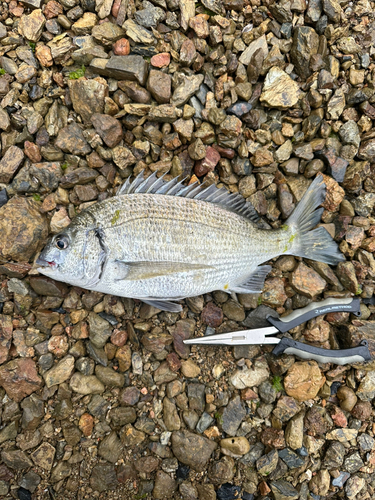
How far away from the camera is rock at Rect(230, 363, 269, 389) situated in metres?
3.13

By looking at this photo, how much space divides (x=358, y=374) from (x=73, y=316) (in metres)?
3.23

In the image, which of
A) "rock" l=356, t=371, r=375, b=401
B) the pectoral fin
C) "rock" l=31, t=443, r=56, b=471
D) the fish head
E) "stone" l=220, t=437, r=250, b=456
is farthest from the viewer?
"rock" l=356, t=371, r=375, b=401

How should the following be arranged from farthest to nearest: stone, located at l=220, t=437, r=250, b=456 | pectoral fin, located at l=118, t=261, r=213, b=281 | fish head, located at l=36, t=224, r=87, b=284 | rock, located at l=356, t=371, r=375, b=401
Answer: rock, located at l=356, t=371, r=375, b=401 < stone, located at l=220, t=437, r=250, b=456 < pectoral fin, located at l=118, t=261, r=213, b=281 < fish head, located at l=36, t=224, r=87, b=284

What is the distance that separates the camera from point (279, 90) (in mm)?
3232

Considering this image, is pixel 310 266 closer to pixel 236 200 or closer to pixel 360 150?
pixel 236 200

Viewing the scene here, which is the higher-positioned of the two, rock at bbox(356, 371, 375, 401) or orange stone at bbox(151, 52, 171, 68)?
orange stone at bbox(151, 52, 171, 68)

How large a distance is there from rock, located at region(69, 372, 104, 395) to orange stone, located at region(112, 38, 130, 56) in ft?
11.4

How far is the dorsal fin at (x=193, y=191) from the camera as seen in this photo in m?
2.94

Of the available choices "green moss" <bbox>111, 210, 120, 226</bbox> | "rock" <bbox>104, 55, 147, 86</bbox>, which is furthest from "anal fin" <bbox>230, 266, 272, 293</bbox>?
"rock" <bbox>104, 55, 147, 86</bbox>

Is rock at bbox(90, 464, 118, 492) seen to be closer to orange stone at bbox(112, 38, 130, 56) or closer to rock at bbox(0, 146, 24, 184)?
rock at bbox(0, 146, 24, 184)

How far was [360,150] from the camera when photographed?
3.39 m

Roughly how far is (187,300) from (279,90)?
258 centimetres

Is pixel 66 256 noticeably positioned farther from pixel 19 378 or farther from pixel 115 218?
pixel 19 378

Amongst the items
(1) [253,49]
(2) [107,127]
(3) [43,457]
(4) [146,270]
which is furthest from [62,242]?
(1) [253,49]
